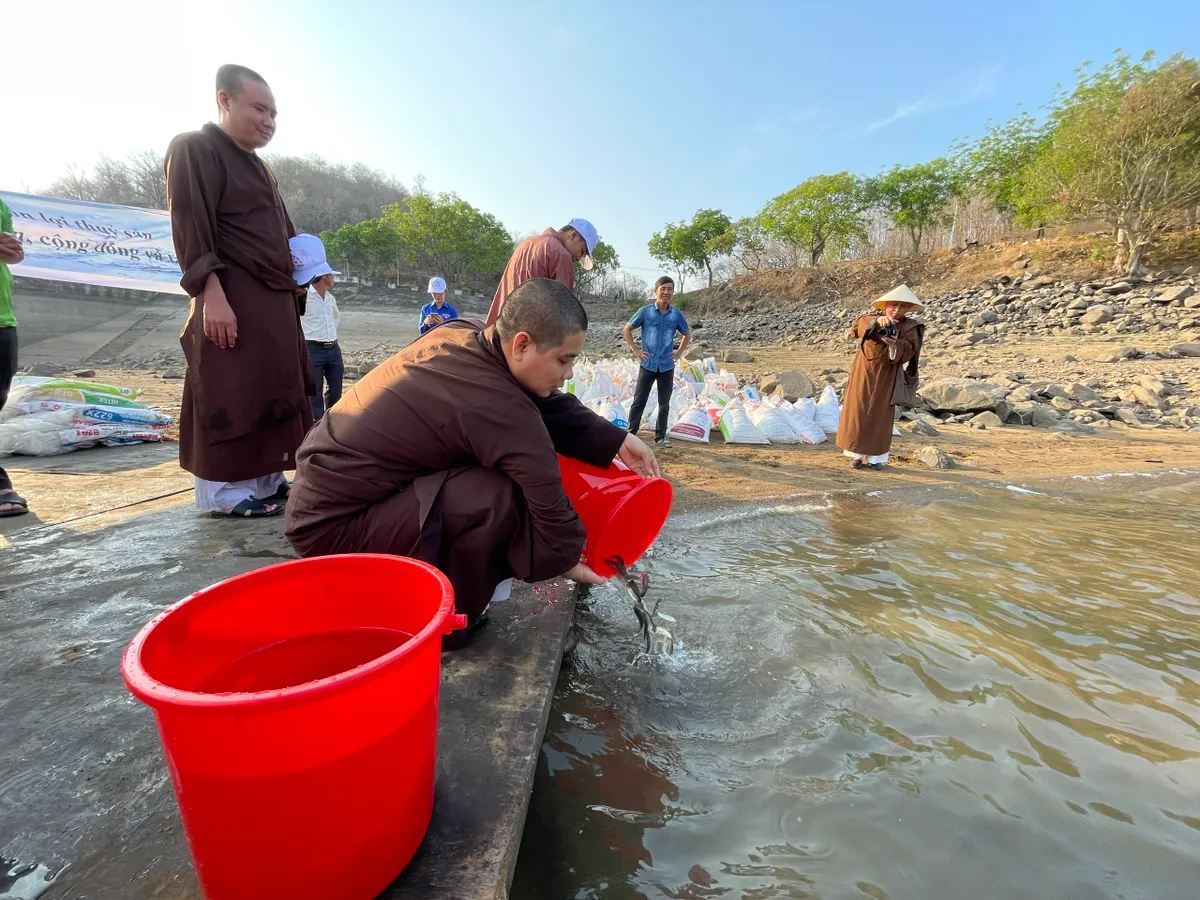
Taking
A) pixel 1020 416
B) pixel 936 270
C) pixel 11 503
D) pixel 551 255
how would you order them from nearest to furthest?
1. pixel 11 503
2. pixel 551 255
3. pixel 1020 416
4. pixel 936 270

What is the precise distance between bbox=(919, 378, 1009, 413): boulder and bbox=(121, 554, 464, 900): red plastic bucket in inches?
302

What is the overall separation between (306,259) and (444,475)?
1829mm

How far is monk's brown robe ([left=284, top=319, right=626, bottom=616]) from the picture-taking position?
4.75ft

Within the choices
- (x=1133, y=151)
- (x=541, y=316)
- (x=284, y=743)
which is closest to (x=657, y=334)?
(x=541, y=316)

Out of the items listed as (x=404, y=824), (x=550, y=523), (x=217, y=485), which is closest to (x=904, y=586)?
(x=550, y=523)

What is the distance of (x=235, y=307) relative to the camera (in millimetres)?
2471

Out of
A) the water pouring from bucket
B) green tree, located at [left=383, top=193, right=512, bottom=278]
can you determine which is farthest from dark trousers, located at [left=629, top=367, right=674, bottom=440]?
green tree, located at [left=383, top=193, right=512, bottom=278]

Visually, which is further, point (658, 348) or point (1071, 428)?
point (1071, 428)

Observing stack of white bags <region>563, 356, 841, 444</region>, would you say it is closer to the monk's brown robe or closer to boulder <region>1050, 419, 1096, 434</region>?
boulder <region>1050, 419, 1096, 434</region>

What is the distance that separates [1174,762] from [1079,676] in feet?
1.31

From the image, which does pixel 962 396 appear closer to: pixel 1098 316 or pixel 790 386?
pixel 790 386

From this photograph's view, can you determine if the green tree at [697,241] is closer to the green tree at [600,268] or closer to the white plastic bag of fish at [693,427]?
the green tree at [600,268]

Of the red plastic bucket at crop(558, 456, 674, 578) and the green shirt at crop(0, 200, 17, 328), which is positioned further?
the green shirt at crop(0, 200, 17, 328)

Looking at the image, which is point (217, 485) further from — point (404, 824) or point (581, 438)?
point (404, 824)
